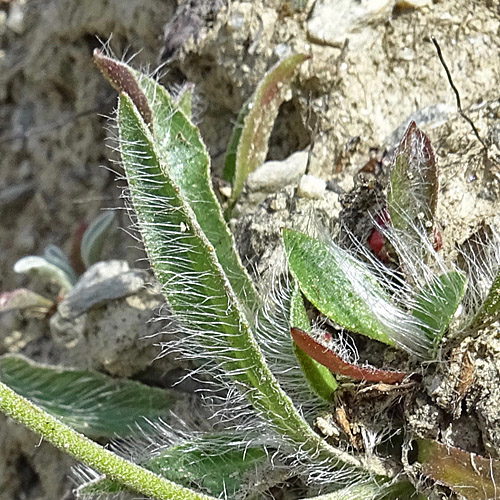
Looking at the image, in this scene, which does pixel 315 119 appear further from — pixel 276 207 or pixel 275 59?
pixel 276 207

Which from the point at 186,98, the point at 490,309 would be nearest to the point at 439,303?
the point at 490,309

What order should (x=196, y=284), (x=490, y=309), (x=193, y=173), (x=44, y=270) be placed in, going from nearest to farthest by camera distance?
(x=490, y=309)
(x=196, y=284)
(x=193, y=173)
(x=44, y=270)

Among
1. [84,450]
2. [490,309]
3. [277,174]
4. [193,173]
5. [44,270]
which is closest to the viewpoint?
[84,450]

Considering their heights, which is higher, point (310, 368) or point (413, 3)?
point (413, 3)

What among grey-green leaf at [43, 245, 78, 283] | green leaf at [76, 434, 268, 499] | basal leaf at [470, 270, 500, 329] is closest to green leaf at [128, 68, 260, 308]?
green leaf at [76, 434, 268, 499]

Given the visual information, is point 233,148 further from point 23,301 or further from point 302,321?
point 23,301

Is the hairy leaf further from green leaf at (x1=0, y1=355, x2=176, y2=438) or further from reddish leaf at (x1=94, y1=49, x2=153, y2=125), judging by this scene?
green leaf at (x1=0, y1=355, x2=176, y2=438)

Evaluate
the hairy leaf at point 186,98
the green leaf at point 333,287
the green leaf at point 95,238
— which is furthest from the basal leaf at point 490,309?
the green leaf at point 95,238
